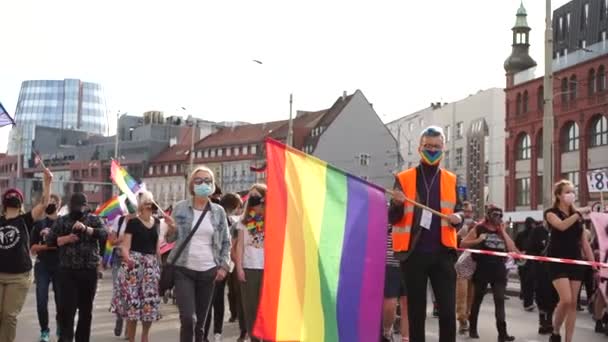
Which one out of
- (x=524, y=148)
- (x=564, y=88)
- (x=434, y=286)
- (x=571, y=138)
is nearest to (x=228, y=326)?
(x=434, y=286)

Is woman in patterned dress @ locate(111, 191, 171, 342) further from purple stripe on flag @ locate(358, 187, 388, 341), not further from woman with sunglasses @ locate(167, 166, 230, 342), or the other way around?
purple stripe on flag @ locate(358, 187, 388, 341)

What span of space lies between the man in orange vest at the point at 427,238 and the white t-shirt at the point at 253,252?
2.44 meters

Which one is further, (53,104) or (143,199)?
(53,104)

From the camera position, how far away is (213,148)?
113 m

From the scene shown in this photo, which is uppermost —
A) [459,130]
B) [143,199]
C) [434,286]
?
[459,130]

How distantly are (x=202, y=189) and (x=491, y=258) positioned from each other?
5176 mm

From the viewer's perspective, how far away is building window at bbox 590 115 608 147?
60.4 meters

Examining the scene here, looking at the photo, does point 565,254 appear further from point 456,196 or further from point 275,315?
point 275,315

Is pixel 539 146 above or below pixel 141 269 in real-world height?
above

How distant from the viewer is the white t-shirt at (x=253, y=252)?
9.52 meters

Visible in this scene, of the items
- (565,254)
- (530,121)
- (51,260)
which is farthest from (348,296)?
(530,121)

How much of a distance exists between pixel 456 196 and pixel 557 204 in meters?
2.99

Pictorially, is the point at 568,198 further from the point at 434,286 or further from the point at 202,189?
the point at 202,189

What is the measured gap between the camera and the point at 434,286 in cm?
734
